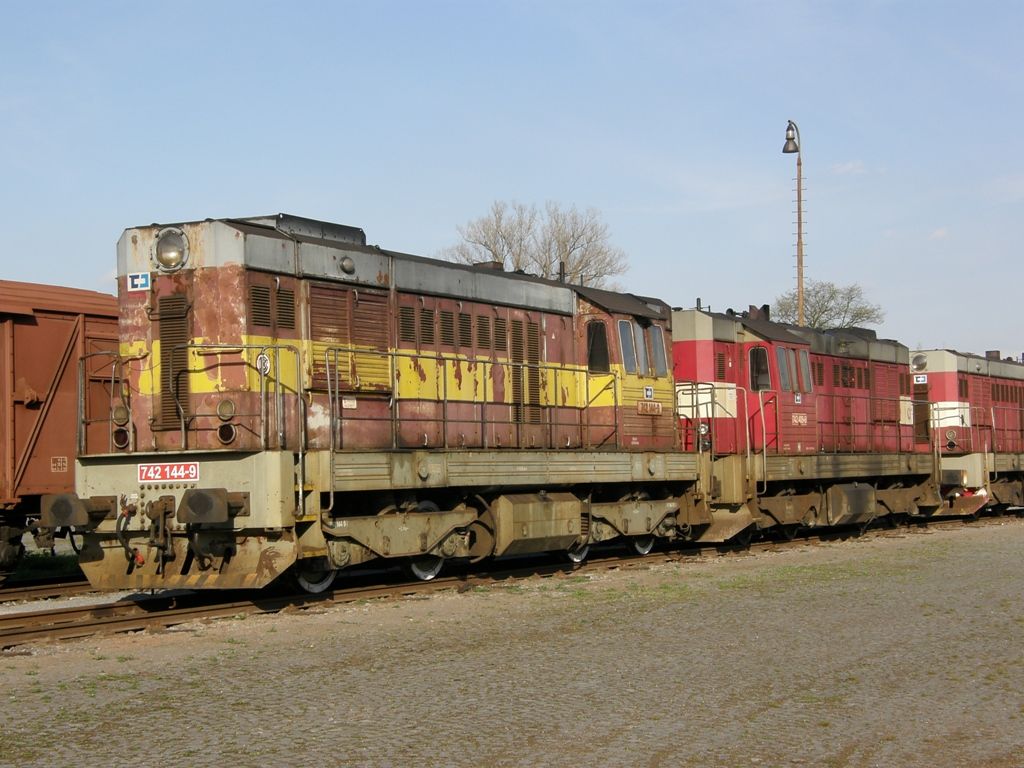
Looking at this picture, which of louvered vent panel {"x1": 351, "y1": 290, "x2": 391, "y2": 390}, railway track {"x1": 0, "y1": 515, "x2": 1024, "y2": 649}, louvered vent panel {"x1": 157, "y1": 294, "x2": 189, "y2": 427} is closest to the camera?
railway track {"x1": 0, "y1": 515, "x2": 1024, "y2": 649}

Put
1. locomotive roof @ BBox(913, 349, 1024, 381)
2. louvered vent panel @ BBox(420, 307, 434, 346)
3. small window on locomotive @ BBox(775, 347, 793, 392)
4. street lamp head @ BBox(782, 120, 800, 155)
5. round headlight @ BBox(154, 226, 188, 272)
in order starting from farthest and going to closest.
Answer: street lamp head @ BBox(782, 120, 800, 155), locomotive roof @ BBox(913, 349, 1024, 381), small window on locomotive @ BBox(775, 347, 793, 392), louvered vent panel @ BBox(420, 307, 434, 346), round headlight @ BBox(154, 226, 188, 272)

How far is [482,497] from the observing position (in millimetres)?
13930

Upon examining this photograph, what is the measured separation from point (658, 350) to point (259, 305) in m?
7.15

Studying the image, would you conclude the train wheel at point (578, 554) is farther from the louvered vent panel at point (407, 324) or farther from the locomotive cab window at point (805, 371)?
the locomotive cab window at point (805, 371)

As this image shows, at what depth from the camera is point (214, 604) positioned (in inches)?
478

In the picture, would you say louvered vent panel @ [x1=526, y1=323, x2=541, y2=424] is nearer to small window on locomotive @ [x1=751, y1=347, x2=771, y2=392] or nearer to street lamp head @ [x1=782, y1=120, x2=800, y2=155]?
small window on locomotive @ [x1=751, y1=347, x2=771, y2=392]

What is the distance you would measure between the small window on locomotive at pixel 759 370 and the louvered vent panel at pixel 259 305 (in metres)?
9.98

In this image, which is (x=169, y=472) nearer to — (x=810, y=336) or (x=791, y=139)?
(x=810, y=336)

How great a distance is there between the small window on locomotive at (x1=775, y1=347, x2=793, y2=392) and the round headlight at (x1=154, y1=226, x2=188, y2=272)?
11171 mm

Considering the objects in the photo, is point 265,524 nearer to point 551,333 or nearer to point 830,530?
point 551,333

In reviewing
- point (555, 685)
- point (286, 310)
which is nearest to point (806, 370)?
point (286, 310)

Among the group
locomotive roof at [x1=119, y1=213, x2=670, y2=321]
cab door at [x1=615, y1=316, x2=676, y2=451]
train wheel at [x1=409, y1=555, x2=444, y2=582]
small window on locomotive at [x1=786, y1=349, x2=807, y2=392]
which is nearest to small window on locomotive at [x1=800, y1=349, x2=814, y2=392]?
small window on locomotive at [x1=786, y1=349, x2=807, y2=392]

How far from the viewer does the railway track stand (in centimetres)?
1055

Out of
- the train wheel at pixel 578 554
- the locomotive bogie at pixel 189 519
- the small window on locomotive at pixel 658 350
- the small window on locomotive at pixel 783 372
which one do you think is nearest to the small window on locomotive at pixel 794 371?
the small window on locomotive at pixel 783 372
